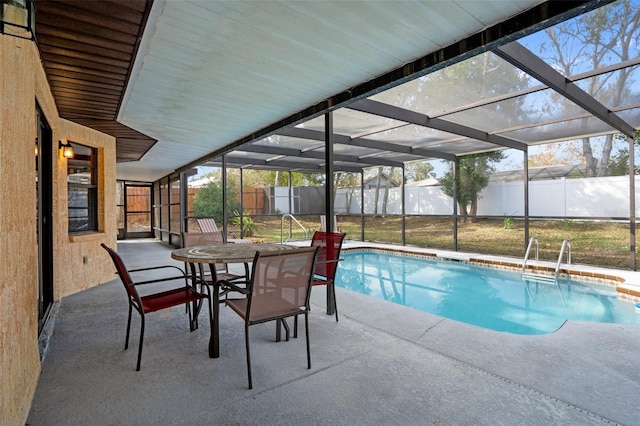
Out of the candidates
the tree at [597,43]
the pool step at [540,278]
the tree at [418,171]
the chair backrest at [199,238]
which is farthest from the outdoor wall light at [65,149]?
the tree at [418,171]

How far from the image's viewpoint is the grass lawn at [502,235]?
8477 mm

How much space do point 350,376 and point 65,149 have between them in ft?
14.4

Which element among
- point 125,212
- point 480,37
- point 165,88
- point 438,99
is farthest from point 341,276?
point 125,212

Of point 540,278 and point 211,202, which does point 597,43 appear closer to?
point 540,278

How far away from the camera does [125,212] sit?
11750mm

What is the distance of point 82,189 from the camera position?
4832 mm

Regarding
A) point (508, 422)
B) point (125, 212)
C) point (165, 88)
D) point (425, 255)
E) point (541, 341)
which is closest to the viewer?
point (508, 422)

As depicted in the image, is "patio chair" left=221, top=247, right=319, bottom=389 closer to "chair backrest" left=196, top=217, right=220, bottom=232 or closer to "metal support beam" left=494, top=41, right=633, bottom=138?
"metal support beam" left=494, top=41, right=633, bottom=138

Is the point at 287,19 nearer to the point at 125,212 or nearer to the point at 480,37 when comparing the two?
the point at 480,37

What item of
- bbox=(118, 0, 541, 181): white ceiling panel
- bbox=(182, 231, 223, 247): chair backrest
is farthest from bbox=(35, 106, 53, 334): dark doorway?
bbox=(182, 231, 223, 247): chair backrest

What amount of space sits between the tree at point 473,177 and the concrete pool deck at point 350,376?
8109 mm

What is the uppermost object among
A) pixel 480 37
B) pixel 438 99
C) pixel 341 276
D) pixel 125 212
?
pixel 438 99

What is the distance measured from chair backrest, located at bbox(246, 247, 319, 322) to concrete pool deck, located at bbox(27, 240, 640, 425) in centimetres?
42

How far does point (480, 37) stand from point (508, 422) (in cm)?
213
